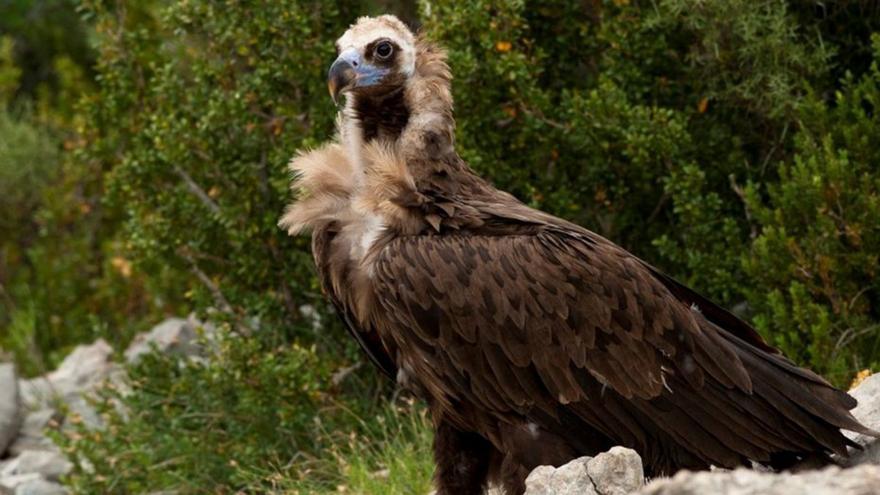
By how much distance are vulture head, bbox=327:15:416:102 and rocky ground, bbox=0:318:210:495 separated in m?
3.71

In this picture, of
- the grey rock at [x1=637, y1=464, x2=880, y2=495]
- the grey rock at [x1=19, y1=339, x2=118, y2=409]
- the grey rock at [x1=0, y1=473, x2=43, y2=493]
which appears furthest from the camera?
the grey rock at [x1=19, y1=339, x2=118, y2=409]

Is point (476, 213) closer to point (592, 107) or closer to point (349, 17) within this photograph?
point (592, 107)

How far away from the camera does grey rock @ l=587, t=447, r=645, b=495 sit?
175 inches

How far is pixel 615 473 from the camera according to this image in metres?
4.46

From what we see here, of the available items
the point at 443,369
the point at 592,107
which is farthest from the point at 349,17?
the point at 443,369

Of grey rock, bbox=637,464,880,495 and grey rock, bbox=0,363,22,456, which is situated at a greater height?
grey rock, bbox=637,464,880,495

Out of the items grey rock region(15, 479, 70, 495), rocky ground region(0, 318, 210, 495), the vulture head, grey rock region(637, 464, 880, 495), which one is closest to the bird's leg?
the vulture head

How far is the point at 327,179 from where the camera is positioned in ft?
18.8

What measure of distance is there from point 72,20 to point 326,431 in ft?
28.5

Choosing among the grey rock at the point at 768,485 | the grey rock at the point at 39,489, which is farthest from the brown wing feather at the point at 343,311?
the grey rock at the point at 39,489

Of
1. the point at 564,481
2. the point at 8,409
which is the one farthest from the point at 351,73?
the point at 8,409

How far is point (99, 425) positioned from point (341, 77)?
186 inches

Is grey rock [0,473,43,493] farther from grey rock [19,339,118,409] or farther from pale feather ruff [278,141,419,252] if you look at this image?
pale feather ruff [278,141,419,252]

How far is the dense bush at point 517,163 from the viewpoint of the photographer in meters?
6.99
